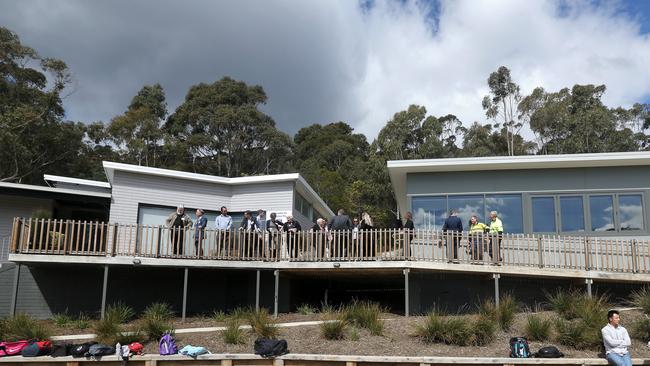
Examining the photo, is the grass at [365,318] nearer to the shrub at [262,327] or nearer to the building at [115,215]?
the shrub at [262,327]

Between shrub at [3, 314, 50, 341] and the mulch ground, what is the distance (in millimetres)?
2236

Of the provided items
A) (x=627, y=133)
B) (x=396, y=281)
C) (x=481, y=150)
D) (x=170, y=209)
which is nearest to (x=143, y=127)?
(x=481, y=150)

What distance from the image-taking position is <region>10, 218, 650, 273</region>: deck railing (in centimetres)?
1407

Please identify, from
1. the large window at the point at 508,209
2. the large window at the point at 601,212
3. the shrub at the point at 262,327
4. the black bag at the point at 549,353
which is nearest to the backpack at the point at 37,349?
the shrub at the point at 262,327

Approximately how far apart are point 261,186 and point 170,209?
118 inches

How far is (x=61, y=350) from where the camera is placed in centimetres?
1084

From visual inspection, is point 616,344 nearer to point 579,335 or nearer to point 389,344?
point 579,335

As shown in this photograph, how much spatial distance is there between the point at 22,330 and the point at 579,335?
10731mm

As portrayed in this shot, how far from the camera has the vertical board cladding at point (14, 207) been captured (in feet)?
60.5

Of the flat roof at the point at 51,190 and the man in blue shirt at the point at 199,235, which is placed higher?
the flat roof at the point at 51,190

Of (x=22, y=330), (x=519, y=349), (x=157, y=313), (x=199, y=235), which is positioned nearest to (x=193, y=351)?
(x=157, y=313)

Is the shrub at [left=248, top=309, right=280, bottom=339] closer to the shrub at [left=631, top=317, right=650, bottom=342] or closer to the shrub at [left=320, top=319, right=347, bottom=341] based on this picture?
the shrub at [left=320, top=319, right=347, bottom=341]

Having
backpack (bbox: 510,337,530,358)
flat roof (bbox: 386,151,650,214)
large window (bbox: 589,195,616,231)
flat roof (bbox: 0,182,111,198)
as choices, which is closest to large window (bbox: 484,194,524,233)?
flat roof (bbox: 386,151,650,214)

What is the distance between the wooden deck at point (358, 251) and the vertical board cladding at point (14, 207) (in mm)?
4182
